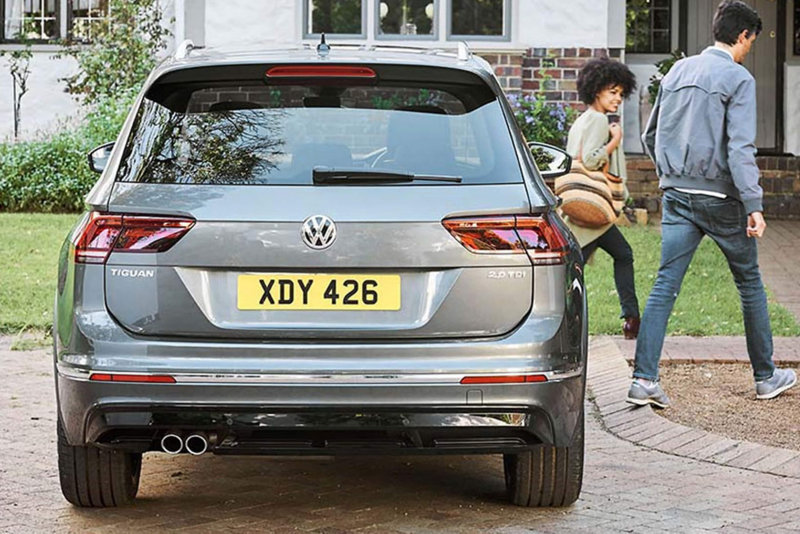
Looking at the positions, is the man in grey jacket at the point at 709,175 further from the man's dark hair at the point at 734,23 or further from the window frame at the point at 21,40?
the window frame at the point at 21,40

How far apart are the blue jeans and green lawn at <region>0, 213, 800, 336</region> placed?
2088 millimetres

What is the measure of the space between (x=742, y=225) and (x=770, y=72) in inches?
498

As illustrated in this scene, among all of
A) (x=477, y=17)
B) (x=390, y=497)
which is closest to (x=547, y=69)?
(x=477, y=17)

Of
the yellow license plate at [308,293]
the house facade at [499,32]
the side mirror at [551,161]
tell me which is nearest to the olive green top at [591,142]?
the side mirror at [551,161]

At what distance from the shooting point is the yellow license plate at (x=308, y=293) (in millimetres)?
4789

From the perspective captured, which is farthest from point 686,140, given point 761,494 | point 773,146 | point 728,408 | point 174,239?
point 773,146

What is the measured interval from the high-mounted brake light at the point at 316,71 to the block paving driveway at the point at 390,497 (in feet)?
5.00

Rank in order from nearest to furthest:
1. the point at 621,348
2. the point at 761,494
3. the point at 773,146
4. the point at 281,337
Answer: the point at 281,337, the point at 761,494, the point at 621,348, the point at 773,146

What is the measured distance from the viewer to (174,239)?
15.8ft

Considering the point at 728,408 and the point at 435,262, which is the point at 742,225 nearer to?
the point at 728,408

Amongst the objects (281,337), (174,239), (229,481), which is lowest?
(229,481)

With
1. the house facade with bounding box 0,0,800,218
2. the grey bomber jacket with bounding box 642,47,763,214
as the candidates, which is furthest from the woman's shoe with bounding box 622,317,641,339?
the house facade with bounding box 0,0,800,218

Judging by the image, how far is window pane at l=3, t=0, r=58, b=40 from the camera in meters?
20.6

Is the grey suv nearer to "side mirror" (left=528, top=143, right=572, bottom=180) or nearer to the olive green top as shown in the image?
"side mirror" (left=528, top=143, right=572, bottom=180)
